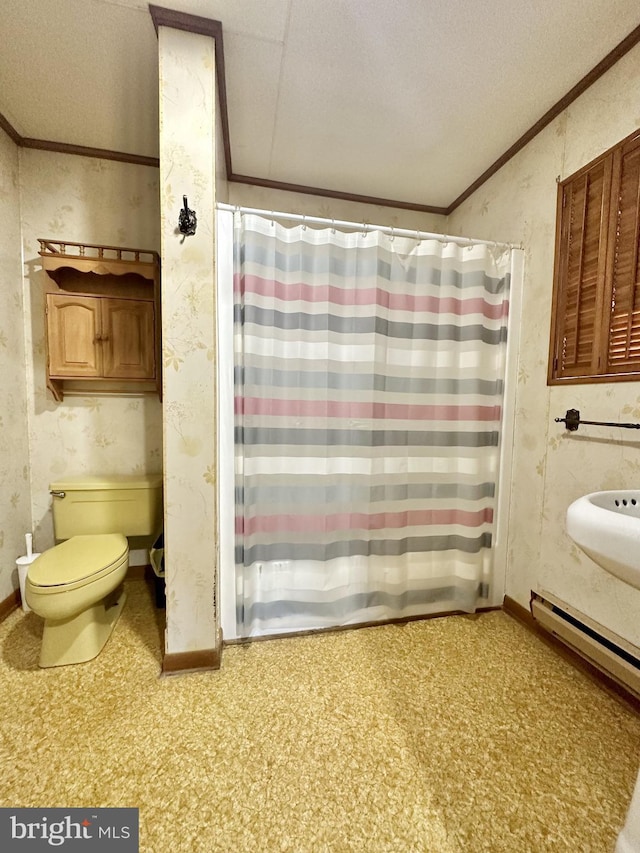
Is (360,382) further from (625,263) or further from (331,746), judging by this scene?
(331,746)

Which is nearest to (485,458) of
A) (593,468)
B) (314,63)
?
(593,468)

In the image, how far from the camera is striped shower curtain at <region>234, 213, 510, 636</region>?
146cm

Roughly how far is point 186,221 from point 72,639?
68.3 inches

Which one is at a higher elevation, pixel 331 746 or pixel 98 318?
pixel 98 318

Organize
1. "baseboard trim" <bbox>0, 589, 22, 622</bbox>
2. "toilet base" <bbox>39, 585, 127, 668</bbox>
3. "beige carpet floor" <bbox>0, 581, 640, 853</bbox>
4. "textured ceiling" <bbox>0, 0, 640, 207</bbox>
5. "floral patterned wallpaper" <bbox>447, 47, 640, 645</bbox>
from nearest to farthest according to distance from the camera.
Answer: "beige carpet floor" <bbox>0, 581, 640, 853</bbox>, "textured ceiling" <bbox>0, 0, 640, 207</bbox>, "floral patterned wallpaper" <bbox>447, 47, 640, 645</bbox>, "toilet base" <bbox>39, 585, 127, 668</bbox>, "baseboard trim" <bbox>0, 589, 22, 622</bbox>

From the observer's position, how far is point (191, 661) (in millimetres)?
1374

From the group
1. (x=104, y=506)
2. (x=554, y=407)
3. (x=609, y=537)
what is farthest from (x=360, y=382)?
(x=104, y=506)

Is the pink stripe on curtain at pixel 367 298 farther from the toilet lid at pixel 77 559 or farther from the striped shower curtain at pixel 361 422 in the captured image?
the toilet lid at pixel 77 559

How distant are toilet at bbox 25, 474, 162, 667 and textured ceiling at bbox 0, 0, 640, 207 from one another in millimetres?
1812

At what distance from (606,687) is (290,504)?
1436 millimetres

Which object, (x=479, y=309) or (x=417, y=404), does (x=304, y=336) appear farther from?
(x=479, y=309)

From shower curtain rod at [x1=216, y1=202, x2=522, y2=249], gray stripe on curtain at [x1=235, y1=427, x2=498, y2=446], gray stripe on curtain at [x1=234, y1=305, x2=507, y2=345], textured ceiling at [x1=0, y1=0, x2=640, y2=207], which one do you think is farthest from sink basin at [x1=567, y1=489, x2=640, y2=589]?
textured ceiling at [x1=0, y1=0, x2=640, y2=207]

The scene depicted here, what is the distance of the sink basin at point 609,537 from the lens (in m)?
0.67

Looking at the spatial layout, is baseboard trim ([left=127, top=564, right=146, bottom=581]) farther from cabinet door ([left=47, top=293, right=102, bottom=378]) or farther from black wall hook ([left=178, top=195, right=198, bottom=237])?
black wall hook ([left=178, top=195, right=198, bottom=237])
